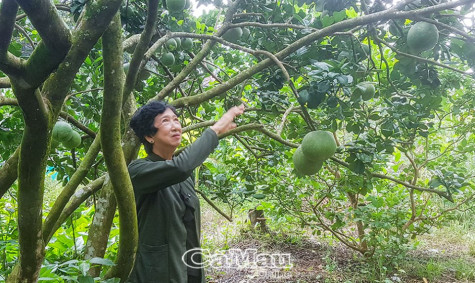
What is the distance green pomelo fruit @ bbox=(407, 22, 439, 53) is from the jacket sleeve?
0.91 m

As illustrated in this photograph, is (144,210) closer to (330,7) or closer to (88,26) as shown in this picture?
(88,26)

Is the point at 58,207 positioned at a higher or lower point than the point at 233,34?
lower

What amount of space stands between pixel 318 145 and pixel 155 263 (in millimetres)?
813

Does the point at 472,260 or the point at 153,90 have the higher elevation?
the point at 153,90

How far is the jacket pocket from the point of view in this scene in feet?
5.02

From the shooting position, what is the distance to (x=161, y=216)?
1.58m

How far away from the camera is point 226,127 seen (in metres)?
1.61

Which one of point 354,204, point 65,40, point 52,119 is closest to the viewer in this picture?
point 65,40

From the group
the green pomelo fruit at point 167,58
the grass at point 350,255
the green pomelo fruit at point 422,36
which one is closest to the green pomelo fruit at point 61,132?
the green pomelo fruit at point 167,58

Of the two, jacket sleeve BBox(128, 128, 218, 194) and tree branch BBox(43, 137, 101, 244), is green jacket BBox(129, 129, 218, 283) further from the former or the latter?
tree branch BBox(43, 137, 101, 244)

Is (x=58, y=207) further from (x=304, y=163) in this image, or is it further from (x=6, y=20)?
(x=304, y=163)

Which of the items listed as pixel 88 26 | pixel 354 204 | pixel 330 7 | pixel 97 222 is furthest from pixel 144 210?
pixel 354 204

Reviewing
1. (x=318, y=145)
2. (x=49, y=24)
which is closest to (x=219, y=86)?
(x=318, y=145)

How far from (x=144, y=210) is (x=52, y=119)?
2.12ft
